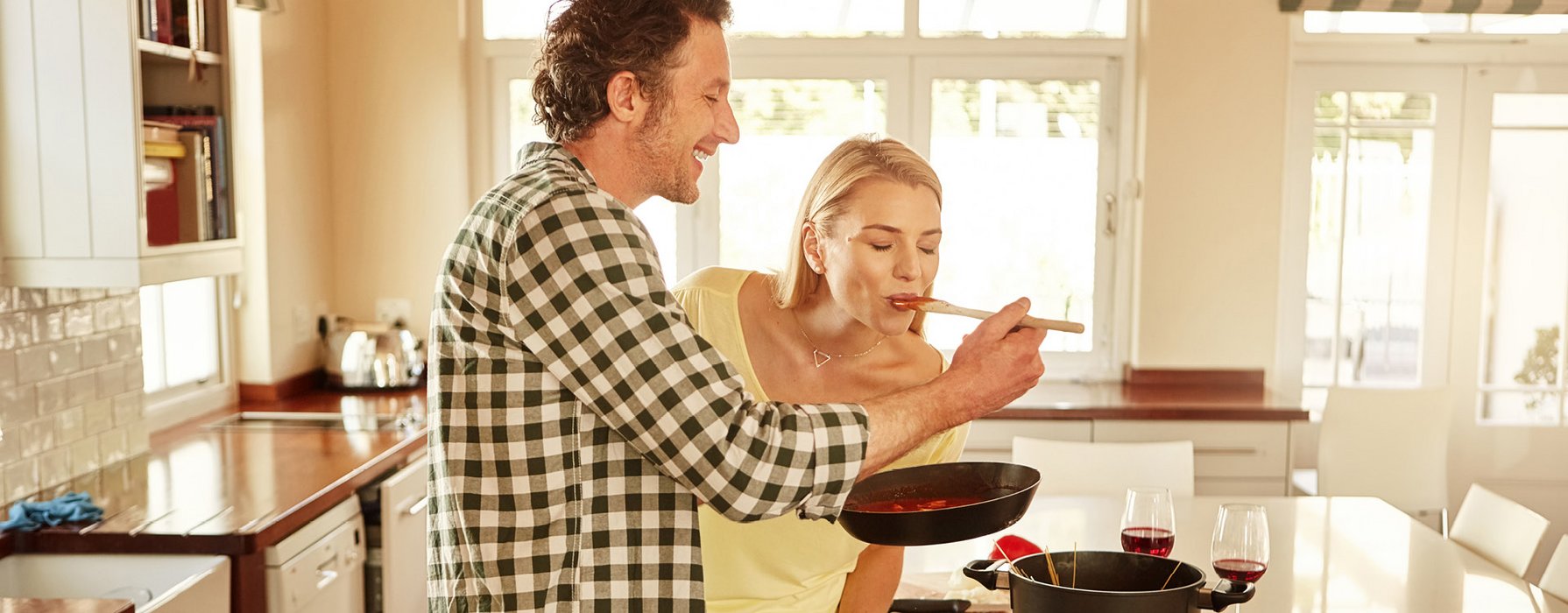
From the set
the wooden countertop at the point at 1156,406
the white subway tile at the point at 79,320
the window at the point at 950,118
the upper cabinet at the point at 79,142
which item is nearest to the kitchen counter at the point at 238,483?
the white subway tile at the point at 79,320

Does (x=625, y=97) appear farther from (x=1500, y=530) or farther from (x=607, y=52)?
(x=1500, y=530)

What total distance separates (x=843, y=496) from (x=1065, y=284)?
327 centimetres

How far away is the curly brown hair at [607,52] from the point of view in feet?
4.28

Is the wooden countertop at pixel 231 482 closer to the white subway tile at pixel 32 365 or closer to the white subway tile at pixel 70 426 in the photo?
the white subway tile at pixel 70 426

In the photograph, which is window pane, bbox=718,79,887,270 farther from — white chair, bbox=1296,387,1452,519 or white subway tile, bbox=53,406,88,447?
white subway tile, bbox=53,406,88,447

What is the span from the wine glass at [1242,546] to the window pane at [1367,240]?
2857 millimetres

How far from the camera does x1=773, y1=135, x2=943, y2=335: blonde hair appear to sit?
1.82m

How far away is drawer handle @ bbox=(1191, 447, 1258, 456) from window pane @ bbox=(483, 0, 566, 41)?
8.12 ft

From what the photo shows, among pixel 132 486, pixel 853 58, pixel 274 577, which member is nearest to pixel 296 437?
pixel 132 486

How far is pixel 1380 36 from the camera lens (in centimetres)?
425

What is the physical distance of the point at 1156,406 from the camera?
12.5ft

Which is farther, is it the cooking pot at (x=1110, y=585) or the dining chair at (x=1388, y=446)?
the dining chair at (x=1388, y=446)

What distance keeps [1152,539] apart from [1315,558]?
73 centimetres

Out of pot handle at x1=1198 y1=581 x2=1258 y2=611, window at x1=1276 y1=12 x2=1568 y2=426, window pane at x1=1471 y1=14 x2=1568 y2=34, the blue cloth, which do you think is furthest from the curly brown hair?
window pane at x1=1471 y1=14 x2=1568 y2=34
